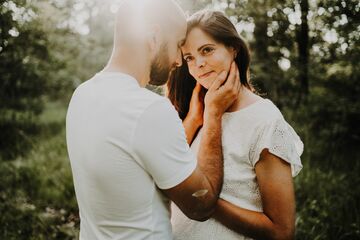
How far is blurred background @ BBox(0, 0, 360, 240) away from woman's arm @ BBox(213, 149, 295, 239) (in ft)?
6.17

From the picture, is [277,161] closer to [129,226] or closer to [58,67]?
[129,226]

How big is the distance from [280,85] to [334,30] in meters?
3.22

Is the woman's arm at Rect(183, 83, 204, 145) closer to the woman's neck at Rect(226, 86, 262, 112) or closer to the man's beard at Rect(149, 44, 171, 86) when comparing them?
the woman's neck at Rect(226, 86, 262, 112)

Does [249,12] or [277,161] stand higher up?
[277,161]

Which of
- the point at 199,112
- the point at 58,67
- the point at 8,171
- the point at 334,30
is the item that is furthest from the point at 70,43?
the point at 199,112

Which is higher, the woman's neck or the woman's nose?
the woman's nose

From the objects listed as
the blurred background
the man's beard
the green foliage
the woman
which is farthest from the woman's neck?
the green foliage

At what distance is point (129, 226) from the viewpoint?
1.55 meters

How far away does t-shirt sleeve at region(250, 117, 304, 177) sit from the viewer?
186 cm

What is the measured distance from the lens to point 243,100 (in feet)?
7.04

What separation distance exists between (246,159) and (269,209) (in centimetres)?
25

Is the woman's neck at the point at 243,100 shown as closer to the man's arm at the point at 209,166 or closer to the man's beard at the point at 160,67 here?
the man's arm at the point at 209,166

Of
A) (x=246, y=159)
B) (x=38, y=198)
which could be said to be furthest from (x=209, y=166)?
(x=38, y=198)

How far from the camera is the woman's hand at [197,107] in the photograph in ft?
7.60
